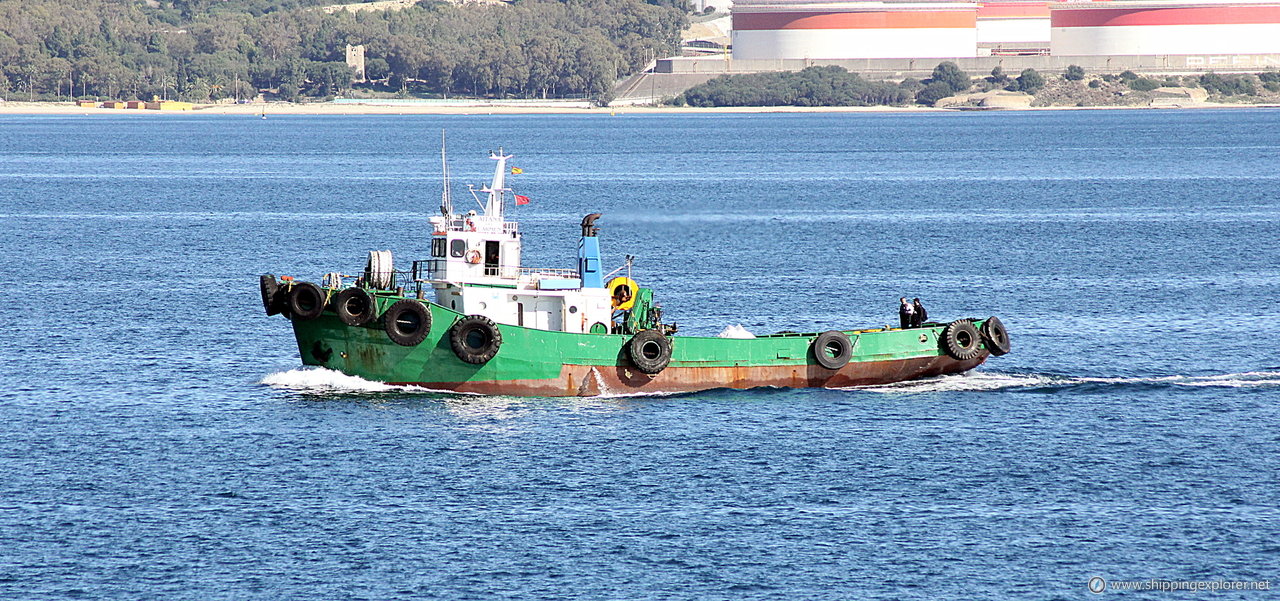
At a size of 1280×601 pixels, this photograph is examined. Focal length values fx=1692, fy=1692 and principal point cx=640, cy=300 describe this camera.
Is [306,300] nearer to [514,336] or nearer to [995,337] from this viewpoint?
[514,336]

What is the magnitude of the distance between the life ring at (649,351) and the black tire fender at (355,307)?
6408 mm

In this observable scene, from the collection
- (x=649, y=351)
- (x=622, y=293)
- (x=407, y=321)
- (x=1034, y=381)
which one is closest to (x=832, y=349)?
(x=649, y=351)

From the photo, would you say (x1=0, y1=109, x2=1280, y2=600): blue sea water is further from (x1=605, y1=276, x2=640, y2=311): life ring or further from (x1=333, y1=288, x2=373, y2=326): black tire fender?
(x1=605, y1=276, x2=640, y2=311): life ring

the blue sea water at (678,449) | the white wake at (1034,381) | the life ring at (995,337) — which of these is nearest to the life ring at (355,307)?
the blue sea water at (678,449)

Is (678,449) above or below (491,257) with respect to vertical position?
below

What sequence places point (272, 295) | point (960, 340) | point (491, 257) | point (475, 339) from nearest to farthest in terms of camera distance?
1. point (475, 339)
2. point (272, 295)
3. point (491, 257)
4. point (960, 340)

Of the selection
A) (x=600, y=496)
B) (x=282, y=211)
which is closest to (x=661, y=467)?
(x=600, y=496)

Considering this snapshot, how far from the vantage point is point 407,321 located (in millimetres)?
41219

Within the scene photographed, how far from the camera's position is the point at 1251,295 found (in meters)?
62.1

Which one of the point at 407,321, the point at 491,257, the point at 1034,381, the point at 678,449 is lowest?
the point at 678,449

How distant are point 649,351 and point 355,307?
7.32 metres

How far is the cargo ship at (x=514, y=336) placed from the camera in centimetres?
4147

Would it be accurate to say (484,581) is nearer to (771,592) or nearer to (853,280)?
(771,592)

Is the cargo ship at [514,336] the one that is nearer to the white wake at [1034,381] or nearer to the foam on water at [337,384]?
the foam on water at [337,384]
